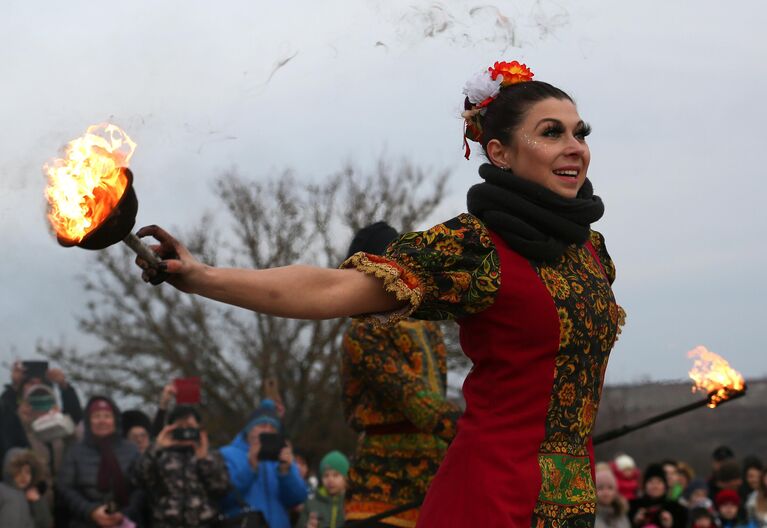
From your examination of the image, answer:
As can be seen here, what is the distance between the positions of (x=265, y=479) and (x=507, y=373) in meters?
5.17

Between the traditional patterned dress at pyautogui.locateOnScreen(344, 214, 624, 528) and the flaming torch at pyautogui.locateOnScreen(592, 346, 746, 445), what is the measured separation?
119 cm

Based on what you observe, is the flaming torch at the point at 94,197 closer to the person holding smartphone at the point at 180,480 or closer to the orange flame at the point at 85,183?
the orange flame at the point at 85,183

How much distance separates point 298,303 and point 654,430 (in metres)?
16.8

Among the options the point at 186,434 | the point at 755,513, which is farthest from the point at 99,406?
the point at 755,513

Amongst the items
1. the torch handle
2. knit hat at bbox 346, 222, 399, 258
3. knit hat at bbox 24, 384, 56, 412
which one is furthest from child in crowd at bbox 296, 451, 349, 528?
the torch handle

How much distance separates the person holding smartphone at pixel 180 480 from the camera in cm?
794

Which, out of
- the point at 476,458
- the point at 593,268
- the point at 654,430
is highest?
the point at 654,430

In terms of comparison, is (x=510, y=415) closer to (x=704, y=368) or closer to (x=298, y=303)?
(x=298, y=303)

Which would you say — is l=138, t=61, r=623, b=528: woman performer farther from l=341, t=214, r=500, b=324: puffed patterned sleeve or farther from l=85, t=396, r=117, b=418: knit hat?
l=85, t=396, r=117, b=418: knit hat

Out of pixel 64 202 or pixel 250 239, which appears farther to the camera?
pixel 250 239

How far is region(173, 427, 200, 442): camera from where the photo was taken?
8.20 m

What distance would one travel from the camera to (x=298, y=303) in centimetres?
Answer: 331

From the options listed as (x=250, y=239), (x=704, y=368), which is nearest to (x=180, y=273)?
(x=704, y=368)

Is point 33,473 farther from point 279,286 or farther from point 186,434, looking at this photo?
point 279,286
